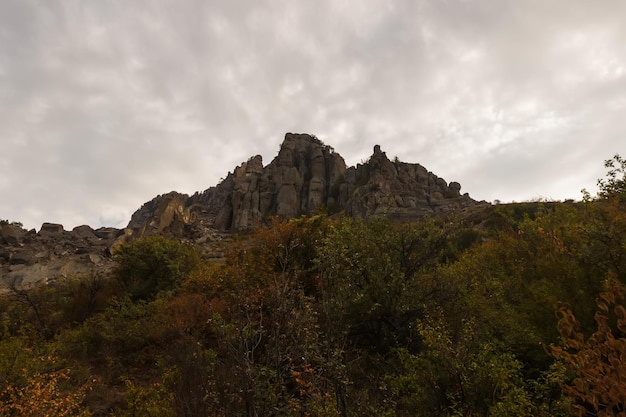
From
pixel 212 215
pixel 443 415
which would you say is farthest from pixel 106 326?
pixel 212 215

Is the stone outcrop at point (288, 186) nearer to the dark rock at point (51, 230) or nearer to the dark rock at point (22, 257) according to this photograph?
the dark rock at point (51, 230)

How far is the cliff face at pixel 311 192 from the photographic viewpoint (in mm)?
79838

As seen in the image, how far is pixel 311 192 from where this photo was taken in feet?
321

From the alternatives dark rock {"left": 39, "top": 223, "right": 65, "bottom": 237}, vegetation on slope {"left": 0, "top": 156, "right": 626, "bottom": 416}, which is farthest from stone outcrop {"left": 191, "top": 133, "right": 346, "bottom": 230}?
vegetation on slope {"left": 0, "top": 156, "right": 626, "bottom": 416}

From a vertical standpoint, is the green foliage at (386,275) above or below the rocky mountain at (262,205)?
below

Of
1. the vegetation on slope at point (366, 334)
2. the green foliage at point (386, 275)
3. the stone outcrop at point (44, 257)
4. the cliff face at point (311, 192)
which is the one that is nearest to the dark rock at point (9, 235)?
the stone outcrop at point (44, 257)

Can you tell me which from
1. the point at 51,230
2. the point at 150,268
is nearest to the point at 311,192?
the point at 51,230

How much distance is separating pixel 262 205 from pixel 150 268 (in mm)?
65246

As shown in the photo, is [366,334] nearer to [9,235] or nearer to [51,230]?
[9,235]

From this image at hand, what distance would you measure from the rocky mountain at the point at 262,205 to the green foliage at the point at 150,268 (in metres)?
22.8

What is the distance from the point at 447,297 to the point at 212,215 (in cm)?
9985

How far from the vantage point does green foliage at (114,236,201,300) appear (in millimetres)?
28938

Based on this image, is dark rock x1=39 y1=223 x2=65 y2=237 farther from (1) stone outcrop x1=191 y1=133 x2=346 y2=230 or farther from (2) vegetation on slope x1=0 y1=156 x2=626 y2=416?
(2) vegetation on slope x1=0 y1=156 x2=626 y2=416

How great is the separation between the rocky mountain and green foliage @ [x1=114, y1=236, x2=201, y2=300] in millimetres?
22806
